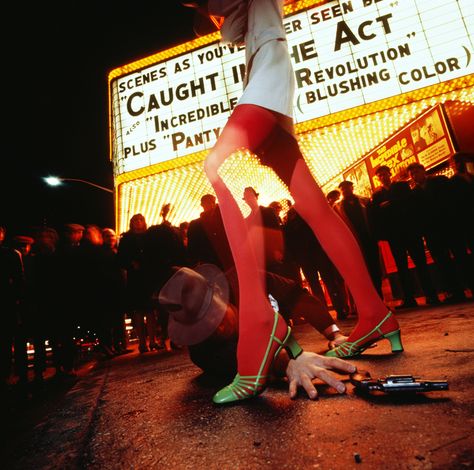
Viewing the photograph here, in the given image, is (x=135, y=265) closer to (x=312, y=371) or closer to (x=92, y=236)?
(x=92, y=236)

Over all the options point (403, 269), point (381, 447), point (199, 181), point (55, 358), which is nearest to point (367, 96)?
point (403, 269)

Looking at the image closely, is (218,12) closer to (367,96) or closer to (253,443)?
(253,443)

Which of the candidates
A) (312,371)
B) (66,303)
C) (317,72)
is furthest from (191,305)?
(317,72)

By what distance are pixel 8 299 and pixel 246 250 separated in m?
3.11

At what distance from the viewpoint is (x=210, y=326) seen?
1469 millimetres

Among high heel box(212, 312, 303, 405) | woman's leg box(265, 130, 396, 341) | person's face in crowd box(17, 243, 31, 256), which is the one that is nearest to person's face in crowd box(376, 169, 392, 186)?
woman's leg box(265, 130, 396, 341)

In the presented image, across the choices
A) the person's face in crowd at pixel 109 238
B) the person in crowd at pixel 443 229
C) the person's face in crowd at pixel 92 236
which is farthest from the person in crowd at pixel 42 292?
the person in crowd at pixel 443 229

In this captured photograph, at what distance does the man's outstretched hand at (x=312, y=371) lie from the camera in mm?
1062

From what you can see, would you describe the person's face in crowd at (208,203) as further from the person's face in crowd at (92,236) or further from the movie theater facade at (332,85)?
the person's face in crowd at (92,236)

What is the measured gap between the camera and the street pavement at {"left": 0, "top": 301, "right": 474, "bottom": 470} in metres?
0.64

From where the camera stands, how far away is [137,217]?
15.1ft

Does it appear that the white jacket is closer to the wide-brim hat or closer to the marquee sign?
the wide-brim hat

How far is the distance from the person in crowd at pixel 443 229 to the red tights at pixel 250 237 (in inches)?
128

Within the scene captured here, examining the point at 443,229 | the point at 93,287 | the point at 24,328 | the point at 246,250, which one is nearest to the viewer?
the point at 246,250
